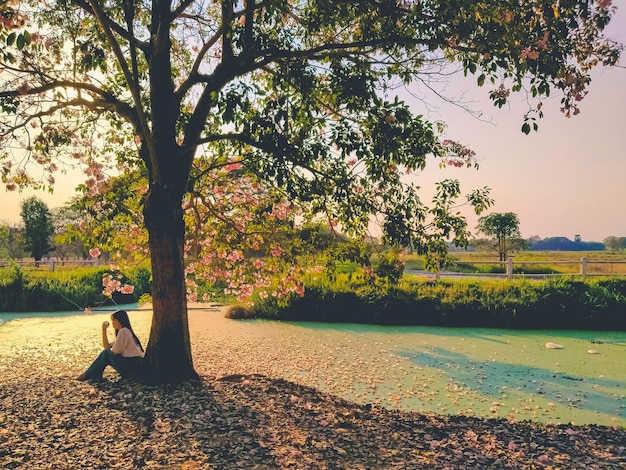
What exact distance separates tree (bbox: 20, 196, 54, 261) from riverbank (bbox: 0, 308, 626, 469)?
3355 centimetres

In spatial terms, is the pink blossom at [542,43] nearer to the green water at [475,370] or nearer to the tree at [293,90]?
the tree at [293,90]

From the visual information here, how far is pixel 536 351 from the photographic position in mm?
9008

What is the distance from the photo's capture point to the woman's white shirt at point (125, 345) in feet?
20.9

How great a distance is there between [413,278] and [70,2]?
35.2 ft

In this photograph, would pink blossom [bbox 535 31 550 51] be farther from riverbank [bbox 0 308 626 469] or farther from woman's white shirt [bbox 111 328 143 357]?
woman's white shirt [bbox 111 328 143 357]

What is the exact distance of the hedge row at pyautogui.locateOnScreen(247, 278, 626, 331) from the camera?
11531mm

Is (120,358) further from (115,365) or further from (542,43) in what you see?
(542,43)

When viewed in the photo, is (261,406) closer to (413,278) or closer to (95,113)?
(95,113)

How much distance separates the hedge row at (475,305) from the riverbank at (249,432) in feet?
18.0

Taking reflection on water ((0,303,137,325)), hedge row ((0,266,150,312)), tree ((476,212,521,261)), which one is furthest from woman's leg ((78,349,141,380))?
tree ((476,212,521,261))

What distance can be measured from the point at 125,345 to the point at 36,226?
115 feet

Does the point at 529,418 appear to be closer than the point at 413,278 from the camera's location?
Yes

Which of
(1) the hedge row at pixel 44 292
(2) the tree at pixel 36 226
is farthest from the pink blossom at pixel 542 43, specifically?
(2) the tree at pixel 36 226

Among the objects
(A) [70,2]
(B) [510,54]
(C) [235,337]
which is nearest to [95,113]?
(A) [70,2]
